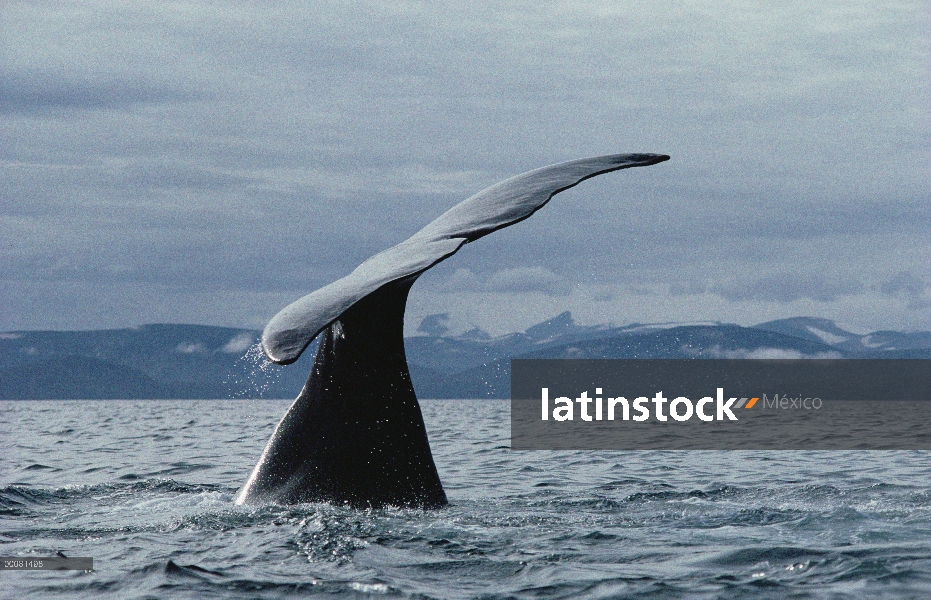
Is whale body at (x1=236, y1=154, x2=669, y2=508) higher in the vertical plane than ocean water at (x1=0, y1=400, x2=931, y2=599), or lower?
higher

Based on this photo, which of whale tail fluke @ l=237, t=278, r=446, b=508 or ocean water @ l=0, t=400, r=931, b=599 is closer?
ocean water @ l=0, t=400, r=931, b=599

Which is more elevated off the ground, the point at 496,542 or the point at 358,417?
the point at 358,417

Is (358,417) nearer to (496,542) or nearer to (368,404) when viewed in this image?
(368,404)

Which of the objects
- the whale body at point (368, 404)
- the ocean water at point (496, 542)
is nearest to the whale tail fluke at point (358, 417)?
the whale body at point (368, 404)

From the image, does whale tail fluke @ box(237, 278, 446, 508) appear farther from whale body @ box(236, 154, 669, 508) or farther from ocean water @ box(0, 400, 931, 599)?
ocean water @ box(0, 400, 931, 599)

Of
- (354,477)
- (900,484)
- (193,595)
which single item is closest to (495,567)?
(354,477)

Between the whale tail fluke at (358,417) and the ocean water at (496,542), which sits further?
the whale tail fluke at (358,417)

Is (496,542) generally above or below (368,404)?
below

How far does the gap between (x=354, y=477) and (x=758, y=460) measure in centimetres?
928

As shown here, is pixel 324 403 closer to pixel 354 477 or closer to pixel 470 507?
pixel 354 477

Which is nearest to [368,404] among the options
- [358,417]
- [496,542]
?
[358,417]

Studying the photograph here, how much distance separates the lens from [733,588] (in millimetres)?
5062

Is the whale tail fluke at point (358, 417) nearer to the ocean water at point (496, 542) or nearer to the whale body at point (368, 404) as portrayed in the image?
the whale body at point (368, 404)

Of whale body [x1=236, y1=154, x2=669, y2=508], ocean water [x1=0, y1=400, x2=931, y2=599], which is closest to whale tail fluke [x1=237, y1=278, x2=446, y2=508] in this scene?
whale body [x1=236, y1=154, x2=669, y2=508]
